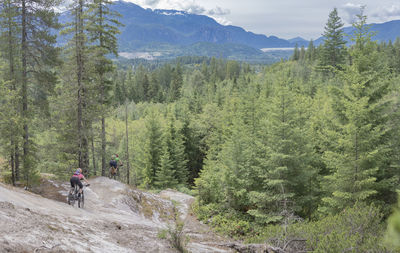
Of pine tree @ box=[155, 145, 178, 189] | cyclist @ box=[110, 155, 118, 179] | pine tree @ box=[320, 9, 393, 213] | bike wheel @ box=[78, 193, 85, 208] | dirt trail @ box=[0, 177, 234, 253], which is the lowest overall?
pine tree @ box=[155, 145, 178, 189]

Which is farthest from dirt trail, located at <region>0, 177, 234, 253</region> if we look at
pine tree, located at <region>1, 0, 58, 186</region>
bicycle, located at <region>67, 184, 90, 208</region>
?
pine tree, located at <region>1, 0, 58, 186</region>

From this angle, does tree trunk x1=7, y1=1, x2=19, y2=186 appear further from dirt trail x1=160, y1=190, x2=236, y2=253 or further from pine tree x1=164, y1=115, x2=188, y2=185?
pine tree x1=164, y1=115, x2=188, y2=185

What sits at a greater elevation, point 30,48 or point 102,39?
point 102,39

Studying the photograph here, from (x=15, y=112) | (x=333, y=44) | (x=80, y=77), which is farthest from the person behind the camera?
(x=333, y=44)

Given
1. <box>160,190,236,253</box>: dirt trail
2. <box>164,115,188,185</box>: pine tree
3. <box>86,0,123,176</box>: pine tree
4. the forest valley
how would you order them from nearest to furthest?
<box>160,190,236,253</box>: dirt trail → the forest valley → <box>86,0,123,176</box>: pine tree → <box>164,115,188,185</box>: pine tree

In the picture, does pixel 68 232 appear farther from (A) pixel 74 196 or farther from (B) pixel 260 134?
(B) pixel 260 134

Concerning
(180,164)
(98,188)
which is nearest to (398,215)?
(98,188)

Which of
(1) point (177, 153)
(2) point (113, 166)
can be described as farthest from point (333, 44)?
(2) point (113, 166)

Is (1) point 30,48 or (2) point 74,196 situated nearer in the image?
(2) point 74,196

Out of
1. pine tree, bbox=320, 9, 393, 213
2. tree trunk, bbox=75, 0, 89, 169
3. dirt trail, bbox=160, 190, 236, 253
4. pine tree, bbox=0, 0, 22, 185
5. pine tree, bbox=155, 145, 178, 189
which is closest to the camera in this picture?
dirt trail, bbox=160, 190, 236, 253

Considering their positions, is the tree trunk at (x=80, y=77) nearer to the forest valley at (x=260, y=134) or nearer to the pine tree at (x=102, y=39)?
the forest valley at (x=260, y=134)

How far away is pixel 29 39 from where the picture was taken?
1803cm

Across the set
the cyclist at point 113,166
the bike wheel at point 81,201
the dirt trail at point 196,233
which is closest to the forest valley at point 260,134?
the dirt trail at point 196,233

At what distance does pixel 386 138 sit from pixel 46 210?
16.5 meters
